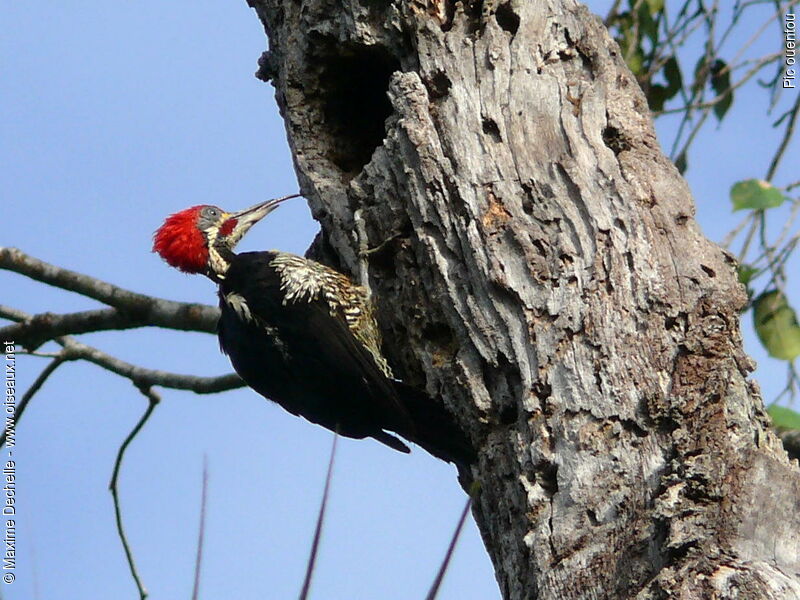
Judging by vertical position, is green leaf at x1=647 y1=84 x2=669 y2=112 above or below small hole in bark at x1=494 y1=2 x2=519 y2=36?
above

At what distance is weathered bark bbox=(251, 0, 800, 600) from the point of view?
2639 mm

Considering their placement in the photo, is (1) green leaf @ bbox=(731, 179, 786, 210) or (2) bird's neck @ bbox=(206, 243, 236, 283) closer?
(1) green leaf @ bbox=(731, 179, 786, 210)

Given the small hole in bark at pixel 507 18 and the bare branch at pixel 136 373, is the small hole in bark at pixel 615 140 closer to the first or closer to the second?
the small hole in bark at pixel 507 18

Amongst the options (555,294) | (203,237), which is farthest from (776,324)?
(203,237)

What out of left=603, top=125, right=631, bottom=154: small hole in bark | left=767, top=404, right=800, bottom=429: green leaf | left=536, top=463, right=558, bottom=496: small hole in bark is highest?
left=603, top=125, right=631, bottom=154: small hole in bark

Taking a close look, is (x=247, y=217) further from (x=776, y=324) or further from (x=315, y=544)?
(x=315, y=544)

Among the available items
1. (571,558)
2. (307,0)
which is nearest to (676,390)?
(571,558)

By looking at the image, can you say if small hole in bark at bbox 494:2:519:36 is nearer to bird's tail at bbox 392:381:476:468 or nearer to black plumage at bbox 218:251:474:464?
black plumage at bbox 218:251:474:464

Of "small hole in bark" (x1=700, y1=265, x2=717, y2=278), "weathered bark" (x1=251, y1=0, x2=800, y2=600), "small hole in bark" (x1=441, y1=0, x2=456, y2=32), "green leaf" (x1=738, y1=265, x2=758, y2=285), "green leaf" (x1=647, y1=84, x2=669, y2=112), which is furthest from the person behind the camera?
"green leaf" (x1=647, y1=84, x2=669, y2=112)

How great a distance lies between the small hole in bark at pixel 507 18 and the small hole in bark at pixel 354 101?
0.45 metres

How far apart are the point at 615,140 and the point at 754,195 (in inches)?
17.4

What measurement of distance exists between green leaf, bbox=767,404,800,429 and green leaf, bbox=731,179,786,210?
2.01 ft

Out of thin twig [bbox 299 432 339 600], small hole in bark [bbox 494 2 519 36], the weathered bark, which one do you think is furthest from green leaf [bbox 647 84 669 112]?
thin twig [bbox 299 432 339 600]

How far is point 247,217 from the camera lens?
4832 millimetres
